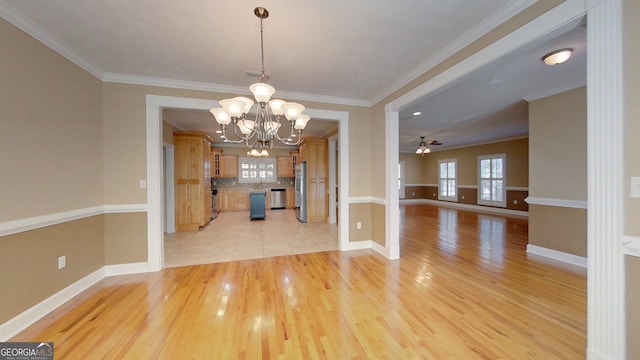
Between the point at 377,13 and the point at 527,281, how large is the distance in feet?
11.3

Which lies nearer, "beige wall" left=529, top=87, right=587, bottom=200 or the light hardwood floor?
the light hardwood floor

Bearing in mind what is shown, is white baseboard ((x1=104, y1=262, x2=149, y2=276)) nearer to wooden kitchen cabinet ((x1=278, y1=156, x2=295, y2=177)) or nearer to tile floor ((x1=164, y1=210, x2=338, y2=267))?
tile floor ((x1=164, y1=210, x2=338, y2=267))

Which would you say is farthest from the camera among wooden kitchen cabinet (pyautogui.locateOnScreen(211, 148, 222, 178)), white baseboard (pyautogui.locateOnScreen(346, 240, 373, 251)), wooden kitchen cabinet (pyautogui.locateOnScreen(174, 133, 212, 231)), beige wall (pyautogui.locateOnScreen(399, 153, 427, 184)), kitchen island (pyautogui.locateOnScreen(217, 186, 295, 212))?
beige wall (pyautogui.locateOnScreen(399, 153, 427, 184))

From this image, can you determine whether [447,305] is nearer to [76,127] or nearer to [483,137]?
[76,127]

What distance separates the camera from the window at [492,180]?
24.9ft

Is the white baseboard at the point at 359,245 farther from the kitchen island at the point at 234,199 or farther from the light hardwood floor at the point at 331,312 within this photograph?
the kitchen island at the point at 234,199

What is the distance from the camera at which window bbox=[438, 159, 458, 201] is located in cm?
943

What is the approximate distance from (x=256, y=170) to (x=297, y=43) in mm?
6931

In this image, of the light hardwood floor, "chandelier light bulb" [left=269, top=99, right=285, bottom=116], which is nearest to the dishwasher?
the light hardwood floor

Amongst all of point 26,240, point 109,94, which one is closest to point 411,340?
point 26,240

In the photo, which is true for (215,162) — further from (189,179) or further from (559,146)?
(559,146)

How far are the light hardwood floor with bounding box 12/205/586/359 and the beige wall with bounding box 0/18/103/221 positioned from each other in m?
1.12

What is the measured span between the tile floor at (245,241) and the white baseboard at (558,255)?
3318 mm

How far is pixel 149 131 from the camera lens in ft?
9.77
